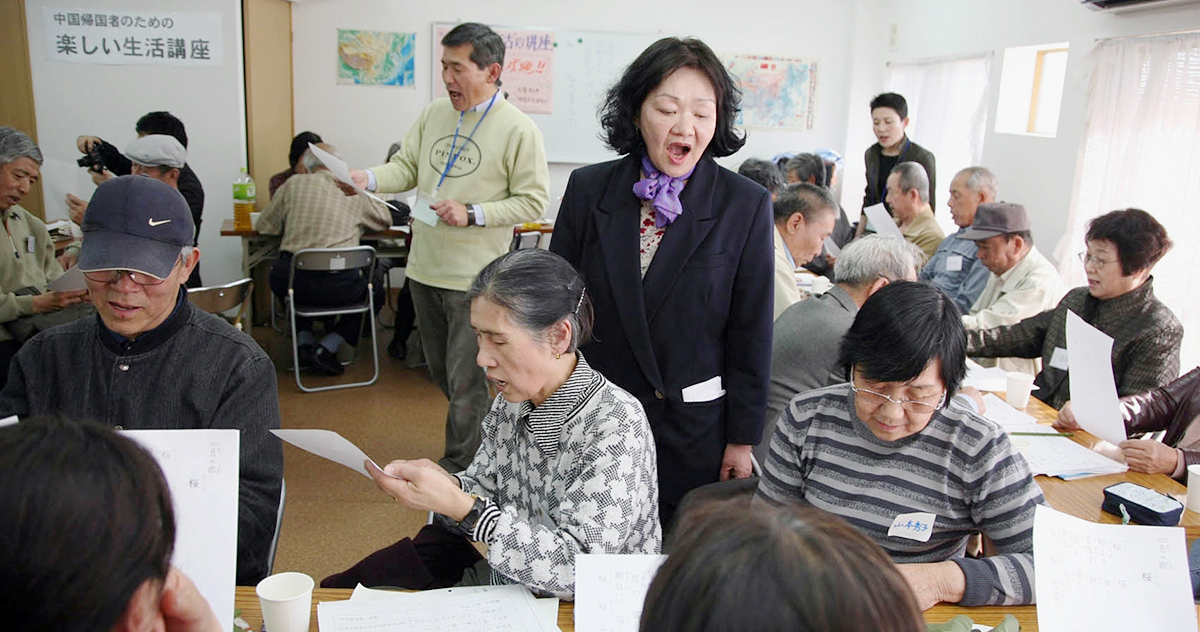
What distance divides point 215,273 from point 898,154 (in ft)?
15.3

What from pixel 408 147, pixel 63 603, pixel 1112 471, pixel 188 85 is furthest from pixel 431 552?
pixel 188 85

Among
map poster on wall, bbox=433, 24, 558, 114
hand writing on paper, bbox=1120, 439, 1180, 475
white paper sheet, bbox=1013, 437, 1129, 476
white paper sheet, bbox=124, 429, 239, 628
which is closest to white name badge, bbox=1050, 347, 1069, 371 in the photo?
white paper sheet, bbox=1013, 437, 1129, 476

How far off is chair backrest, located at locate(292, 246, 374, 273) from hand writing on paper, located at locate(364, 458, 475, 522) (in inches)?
132

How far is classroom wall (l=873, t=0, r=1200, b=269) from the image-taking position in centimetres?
445

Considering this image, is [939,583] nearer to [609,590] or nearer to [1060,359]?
[609,590]

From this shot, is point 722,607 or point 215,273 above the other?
point 722,607

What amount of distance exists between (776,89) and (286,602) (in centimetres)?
684

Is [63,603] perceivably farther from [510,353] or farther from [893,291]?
[893,291]

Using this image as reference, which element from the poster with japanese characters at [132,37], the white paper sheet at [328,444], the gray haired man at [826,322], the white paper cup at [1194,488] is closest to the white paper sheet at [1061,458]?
the white paper cup at [1194,488]

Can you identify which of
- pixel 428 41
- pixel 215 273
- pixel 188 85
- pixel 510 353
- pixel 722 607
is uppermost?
pixel 428 41

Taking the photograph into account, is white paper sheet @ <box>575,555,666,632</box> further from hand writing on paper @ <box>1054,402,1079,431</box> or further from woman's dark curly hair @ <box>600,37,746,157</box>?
hand writing on paper @ <box>1054,402,1079,431</box>

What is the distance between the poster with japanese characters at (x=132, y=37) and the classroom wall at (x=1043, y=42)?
488 cm

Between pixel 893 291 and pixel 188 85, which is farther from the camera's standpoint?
pixel 188 85

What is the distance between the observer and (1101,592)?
1339mm
